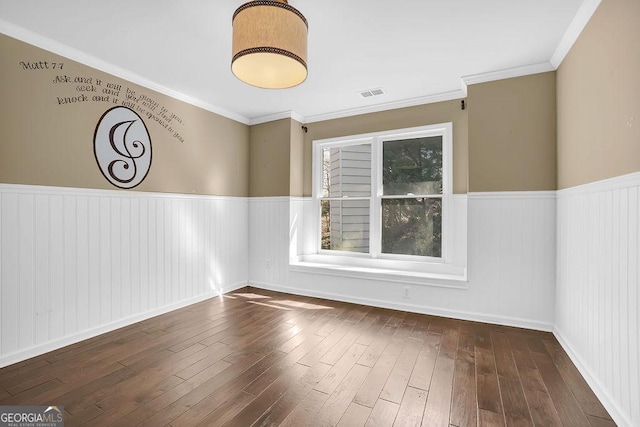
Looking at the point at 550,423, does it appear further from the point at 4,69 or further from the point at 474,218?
the point at 4,69

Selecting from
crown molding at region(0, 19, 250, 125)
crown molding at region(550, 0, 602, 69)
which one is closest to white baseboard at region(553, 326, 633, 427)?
crown molding at region(550, 0, 602, 69)

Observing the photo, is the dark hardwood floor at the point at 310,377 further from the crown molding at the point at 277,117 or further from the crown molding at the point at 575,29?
the crown molding at the point at 277,117

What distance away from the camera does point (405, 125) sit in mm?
4145

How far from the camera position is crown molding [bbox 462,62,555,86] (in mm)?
3051

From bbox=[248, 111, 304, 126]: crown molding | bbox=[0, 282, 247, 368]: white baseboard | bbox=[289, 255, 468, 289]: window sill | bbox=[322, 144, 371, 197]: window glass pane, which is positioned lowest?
bbox=[0, 282, 247, 368]: white baseboard

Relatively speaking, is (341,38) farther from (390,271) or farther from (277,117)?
(390,271)

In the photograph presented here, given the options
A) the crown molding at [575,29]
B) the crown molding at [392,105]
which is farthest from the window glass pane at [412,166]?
the crown molding at [575,29]

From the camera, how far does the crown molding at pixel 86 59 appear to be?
243 cm

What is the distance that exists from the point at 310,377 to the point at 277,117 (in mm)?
3799

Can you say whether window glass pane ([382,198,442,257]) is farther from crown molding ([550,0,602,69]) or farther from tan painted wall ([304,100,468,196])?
crown molding ([550,0,602,69])

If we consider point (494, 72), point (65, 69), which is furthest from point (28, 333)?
→ point (494, 72)

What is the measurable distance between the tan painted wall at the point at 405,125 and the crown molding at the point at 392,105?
5cm

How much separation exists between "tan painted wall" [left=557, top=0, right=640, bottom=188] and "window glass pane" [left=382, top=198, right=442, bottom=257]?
150cm

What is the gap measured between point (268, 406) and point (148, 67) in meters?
3.43
